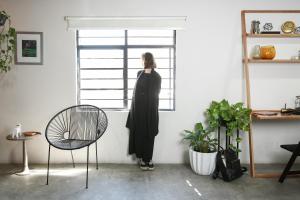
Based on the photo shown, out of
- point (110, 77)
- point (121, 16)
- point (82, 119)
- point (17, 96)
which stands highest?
point (121, 16)

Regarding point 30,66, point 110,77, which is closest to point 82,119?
point 110,77

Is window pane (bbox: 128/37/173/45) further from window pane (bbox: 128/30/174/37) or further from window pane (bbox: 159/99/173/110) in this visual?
window pane (bbox: 159/99/173/110)

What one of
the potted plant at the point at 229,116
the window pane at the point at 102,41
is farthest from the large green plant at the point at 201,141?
the window pane at the point at 102,41

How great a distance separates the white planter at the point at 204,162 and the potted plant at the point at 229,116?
293 mm

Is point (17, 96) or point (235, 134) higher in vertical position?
point (17, 96)

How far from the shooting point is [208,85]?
3.93 meters

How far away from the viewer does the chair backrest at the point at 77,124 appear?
368 cm

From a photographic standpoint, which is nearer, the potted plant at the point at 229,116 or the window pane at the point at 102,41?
the potted plant at the point at 229,116

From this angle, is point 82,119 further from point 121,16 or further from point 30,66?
point 121,16

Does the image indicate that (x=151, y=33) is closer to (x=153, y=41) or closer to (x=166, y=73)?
(x=153, y=41)

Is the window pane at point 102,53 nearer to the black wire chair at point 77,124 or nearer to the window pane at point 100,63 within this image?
the window pane at point 100,63

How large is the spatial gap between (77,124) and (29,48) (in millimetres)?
1131

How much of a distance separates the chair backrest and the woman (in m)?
0.40

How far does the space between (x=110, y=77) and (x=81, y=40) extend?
60 centimetres
